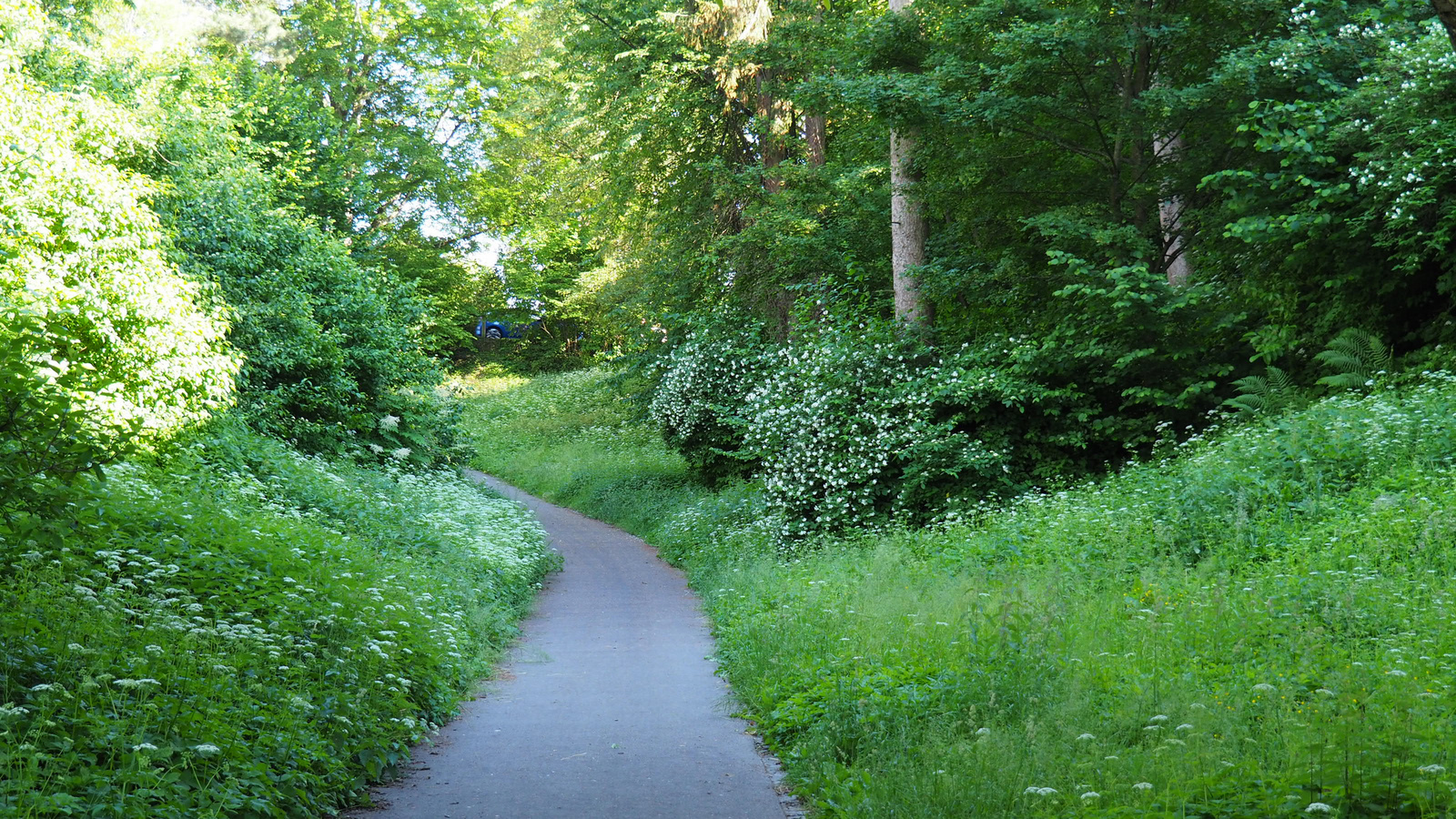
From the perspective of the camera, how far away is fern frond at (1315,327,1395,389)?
11.9 meters

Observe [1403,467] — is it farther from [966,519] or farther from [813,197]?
[813,197]

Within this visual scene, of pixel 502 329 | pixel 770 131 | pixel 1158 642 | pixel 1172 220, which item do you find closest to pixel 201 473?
pixel 1158 642

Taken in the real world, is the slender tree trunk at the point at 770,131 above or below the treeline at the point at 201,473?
above

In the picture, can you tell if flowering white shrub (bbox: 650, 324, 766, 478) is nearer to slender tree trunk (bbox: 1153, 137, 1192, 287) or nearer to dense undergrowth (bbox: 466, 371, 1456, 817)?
slender tree trunk (bbox: 1153, 137, 1192, 287)

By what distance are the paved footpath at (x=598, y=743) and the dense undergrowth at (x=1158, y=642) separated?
0.42 m

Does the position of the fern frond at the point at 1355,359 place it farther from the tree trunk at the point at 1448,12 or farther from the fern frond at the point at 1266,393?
the tree trunk at the point at 1448,12

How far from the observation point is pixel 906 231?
1803 cm

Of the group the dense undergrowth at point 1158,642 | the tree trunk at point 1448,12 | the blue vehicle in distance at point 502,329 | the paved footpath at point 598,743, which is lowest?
the paved footpath at point 598,743

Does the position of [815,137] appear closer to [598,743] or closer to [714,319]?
[714,319]

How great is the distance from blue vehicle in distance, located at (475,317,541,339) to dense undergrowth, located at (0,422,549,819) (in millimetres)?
42114

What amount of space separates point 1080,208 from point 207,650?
13005 millimetres

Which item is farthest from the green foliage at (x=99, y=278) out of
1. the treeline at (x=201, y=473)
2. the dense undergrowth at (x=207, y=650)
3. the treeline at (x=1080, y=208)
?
the treeline at (x=1080, y=208)

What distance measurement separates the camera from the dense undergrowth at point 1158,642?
473 cm

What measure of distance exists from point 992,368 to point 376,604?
9.77 meters
